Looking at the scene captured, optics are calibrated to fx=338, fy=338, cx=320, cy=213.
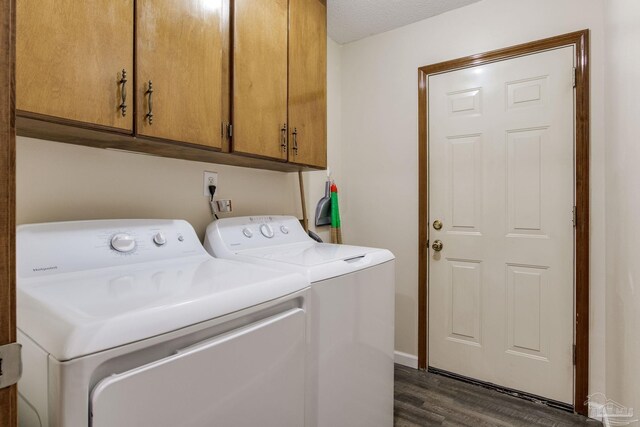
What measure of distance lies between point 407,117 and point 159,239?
74.1 inches

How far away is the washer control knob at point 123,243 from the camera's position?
117 cm

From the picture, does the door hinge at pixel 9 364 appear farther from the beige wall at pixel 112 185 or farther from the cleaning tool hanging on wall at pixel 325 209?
the cleaning tool hanging on wall at pixel 325 209

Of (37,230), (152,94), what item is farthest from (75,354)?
(152,94)

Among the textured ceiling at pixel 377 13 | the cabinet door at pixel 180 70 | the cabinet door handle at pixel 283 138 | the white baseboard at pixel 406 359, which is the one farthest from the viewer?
the white baseboard at pixel 406 359

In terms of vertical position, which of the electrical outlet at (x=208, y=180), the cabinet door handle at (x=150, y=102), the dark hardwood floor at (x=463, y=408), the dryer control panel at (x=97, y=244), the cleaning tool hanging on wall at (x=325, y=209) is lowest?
the dark hardwood floor at (x=463, y=408)

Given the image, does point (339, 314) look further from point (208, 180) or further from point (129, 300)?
point (208, 180)

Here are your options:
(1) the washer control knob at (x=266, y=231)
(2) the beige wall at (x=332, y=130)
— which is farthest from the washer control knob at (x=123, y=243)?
(2) the beige wall at (x=332, y=130)

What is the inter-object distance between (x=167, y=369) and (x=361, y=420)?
3.45 ft

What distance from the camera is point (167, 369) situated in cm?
73

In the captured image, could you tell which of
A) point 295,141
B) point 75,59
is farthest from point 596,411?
point 75,59

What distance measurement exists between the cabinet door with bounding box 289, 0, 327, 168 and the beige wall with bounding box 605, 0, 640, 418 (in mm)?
1358

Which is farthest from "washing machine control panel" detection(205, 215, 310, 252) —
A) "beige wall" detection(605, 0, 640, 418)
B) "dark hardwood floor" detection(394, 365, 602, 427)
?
"beige wall" detection(605, 0, 640, 418)

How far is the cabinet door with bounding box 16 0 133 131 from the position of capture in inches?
34.4

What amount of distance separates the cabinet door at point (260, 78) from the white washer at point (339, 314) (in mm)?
414
